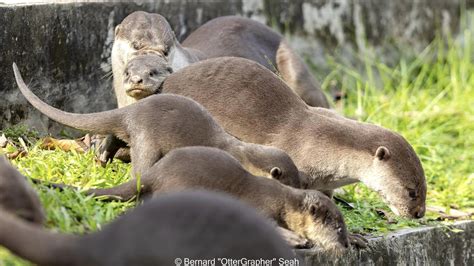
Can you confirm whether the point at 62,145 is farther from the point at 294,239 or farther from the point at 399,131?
the point at 399,131

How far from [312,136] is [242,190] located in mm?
1174

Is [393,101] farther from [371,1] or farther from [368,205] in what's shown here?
[368,205]

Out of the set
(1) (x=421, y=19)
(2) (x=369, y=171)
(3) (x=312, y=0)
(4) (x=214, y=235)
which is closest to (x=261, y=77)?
(2) (x=369, y=171)

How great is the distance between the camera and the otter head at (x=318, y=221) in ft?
14.7

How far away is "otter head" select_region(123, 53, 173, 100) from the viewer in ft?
18.4

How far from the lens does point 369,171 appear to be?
547cm

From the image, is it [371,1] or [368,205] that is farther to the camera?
[371,1]

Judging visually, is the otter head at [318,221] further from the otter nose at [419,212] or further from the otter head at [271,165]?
the otter nose at [419,212]

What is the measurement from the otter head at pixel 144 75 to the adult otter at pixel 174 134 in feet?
2.02

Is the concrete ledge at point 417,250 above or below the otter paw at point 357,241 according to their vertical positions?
below

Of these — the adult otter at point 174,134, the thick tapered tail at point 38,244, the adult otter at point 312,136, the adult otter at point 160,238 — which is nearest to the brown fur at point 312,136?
the adult otter at point 312,136

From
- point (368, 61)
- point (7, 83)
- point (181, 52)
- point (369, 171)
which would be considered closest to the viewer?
point (369, 171)

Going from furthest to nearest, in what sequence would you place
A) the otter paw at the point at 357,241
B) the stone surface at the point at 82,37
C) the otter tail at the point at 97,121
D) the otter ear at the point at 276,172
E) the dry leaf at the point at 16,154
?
the stone surface at the point at 82,37 < the dry leaf at the point at 16,154 < the otter tail at the point at 97,121 < the otter paw at the point at 357,241 < the otter ear at the point at 276,172

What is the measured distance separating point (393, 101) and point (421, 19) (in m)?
1.66
